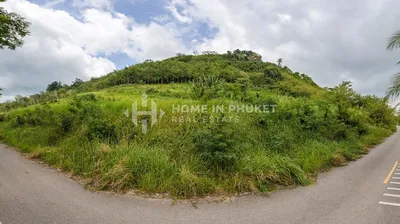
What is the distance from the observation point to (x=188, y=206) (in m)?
4.42

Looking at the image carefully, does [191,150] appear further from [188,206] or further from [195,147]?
[188,206]

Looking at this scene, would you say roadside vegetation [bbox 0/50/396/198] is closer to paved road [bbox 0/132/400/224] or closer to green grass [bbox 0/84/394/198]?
green grass [bbox 0/84/394/198]

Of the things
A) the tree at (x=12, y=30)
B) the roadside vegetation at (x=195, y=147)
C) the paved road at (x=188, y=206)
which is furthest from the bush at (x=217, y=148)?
the tree at (x=12, y=30)

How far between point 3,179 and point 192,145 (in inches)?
188

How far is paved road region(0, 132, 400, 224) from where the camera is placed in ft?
13.0

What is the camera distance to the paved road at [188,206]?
396 centimetres

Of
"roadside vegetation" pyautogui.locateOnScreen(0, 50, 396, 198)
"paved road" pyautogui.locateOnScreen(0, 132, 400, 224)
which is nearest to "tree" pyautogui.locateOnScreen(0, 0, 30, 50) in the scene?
"roadside vegetation" pyautogui.locateOnScreen(0, 50, 396, 198)

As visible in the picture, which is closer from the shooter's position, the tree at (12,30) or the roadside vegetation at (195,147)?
the roadside vegetation at (195,147)

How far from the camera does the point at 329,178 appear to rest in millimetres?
6578

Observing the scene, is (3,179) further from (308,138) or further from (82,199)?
(308,138)

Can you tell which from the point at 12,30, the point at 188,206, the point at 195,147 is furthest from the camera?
the point at 12,30

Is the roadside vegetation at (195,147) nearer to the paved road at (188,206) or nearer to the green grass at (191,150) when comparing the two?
the green grass at (191,150)

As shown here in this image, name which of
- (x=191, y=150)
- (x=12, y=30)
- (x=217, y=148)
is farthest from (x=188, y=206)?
(x=12, y=30)

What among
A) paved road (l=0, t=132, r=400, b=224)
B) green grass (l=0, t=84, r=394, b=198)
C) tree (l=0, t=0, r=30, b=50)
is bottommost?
paved road (l=0, t=132, r=400, b=224)
